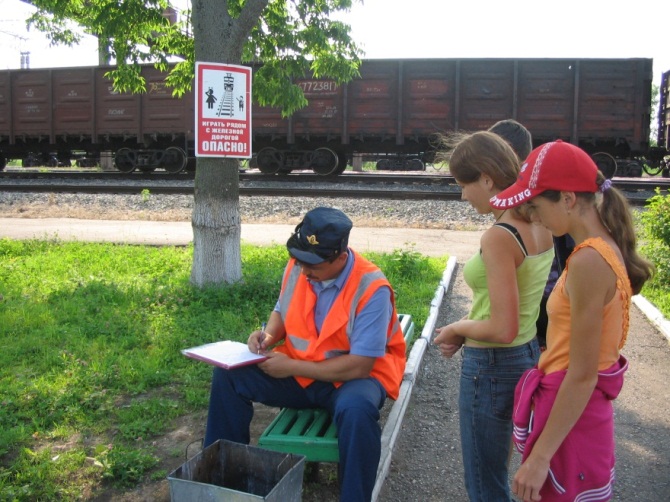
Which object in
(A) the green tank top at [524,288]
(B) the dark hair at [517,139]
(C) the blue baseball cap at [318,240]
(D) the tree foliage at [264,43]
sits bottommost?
(A) the green tank top at [524,288]

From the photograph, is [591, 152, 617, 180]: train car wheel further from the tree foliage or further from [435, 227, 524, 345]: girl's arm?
[435, 227, 524, 345]: girl's arm

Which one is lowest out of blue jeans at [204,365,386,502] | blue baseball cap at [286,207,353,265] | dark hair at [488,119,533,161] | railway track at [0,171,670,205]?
blue jeans at [204,365,386,502]

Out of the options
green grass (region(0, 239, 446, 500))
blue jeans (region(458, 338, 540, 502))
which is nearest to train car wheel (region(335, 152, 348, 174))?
green grass (region(0, 239, 446, 500))

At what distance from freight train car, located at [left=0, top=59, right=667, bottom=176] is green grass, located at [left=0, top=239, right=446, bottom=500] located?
998cm

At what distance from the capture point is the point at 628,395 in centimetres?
468

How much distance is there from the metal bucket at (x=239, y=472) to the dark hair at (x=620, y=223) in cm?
148

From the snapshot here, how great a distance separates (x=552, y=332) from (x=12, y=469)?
280 cm

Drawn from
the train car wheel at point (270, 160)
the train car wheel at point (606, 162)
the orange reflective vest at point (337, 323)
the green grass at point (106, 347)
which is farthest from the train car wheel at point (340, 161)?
the orange reflective vest at point (337, 323)

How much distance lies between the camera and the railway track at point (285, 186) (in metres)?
14.3

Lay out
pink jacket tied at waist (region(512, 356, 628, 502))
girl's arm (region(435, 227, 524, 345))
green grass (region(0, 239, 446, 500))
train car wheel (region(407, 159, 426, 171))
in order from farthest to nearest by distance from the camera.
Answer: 1. train car wheel (region(407, 159, 426, 171))
2. green grass (region(0, 239, 446, 500))
3. girl's arm (region(435, 227, 524, 345))
4. pink jacket tied at waist (region(512, 356, 628, 502))

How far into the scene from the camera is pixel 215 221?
21.3 feet

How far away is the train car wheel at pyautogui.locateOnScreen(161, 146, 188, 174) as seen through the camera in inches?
775

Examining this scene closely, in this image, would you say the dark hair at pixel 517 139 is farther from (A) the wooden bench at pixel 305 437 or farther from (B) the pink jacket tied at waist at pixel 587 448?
(A) the wooden bench at pixel 305 437

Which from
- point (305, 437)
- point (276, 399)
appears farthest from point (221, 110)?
point (305, 437)
